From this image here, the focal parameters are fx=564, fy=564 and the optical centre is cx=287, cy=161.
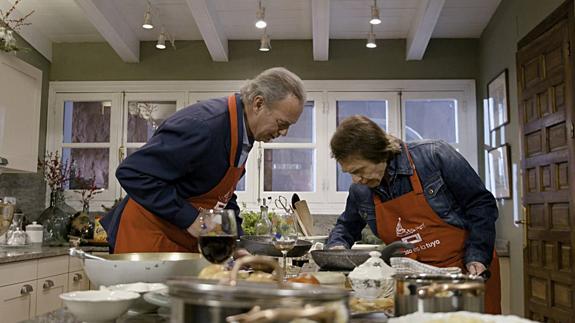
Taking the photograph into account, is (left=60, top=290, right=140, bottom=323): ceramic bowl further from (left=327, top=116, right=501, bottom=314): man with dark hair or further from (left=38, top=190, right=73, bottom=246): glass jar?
(left=38, top=190, right=73, bottom=246): glass jar

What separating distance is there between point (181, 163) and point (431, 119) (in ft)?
12.7

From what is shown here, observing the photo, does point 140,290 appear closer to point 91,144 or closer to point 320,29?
point 320,29

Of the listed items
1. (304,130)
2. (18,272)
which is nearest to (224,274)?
(18,272)

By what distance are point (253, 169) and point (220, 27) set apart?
1.35 meters

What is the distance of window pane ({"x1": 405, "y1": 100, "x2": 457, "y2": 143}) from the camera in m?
5.38

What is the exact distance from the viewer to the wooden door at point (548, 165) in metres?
3.51

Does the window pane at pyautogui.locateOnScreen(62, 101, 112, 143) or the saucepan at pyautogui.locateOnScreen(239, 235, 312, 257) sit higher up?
the window pane at pyautogui.locateOnScreen(62, 101, 112, 143)

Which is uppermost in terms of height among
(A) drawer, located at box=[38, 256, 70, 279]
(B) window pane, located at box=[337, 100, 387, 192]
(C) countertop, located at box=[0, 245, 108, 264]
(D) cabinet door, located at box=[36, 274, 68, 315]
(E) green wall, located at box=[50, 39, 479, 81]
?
(E) green wall, located at box=[50, 39, 479, 81]

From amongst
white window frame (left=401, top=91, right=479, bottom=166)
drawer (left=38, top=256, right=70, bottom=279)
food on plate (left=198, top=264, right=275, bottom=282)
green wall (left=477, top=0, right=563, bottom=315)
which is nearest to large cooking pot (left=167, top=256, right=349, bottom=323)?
food on plate (left=198, top=264, right=275, bottom=282)

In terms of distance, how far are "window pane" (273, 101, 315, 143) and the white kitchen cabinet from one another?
7.08ft

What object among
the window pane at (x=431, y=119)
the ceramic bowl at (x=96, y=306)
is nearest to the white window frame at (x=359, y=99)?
the window pane at (x=431, y=119)

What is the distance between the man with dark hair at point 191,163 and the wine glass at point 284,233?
273mm

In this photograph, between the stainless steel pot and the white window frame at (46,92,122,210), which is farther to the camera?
the white window frame at (46,92,122,210)

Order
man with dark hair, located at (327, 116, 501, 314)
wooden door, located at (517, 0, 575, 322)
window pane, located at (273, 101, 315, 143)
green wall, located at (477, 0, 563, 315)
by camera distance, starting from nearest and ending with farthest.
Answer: man with dark hair, located at (327, 116, 501, 314)
wooden door, located at (517, 0, 575, 322)
green wall, located at (477, 0, 563, 315)
window pane, located at (273, 101, 315, 143)
